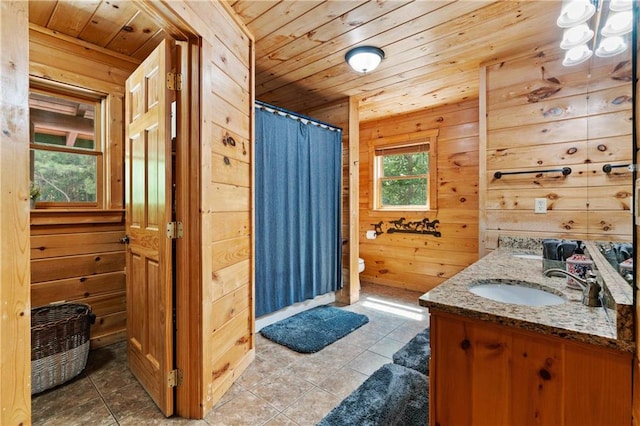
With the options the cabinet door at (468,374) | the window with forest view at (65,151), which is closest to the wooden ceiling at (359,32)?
the window with forest view at (65,151)

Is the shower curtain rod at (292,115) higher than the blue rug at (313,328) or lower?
higher

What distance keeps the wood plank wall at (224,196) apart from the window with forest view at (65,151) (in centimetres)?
138

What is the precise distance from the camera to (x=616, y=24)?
1.12 m

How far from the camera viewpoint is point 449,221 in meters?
3.51

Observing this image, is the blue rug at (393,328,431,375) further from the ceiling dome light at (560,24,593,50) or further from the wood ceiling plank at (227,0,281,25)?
the wood ceiling plank at (227,0,281,25)

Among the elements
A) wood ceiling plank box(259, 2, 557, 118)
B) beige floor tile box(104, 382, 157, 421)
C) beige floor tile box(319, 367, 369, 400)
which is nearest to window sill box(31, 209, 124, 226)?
beige floor tile box(104, 382, 157, 421)

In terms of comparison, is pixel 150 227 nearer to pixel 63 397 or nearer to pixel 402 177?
pixel 63 397

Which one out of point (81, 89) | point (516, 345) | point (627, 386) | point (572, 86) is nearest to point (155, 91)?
point (81, 89)

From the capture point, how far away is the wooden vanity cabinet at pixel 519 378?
73 centimetres

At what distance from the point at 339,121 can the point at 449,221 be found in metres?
1.81

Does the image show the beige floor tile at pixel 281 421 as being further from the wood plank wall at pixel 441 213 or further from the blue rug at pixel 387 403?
the wood plank wall at pixel 441 213

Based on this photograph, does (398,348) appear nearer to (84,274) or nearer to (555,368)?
(555,368)

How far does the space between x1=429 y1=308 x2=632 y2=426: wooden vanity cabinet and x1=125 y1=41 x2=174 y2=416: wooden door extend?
136 cm

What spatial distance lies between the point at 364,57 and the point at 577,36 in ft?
4.22
